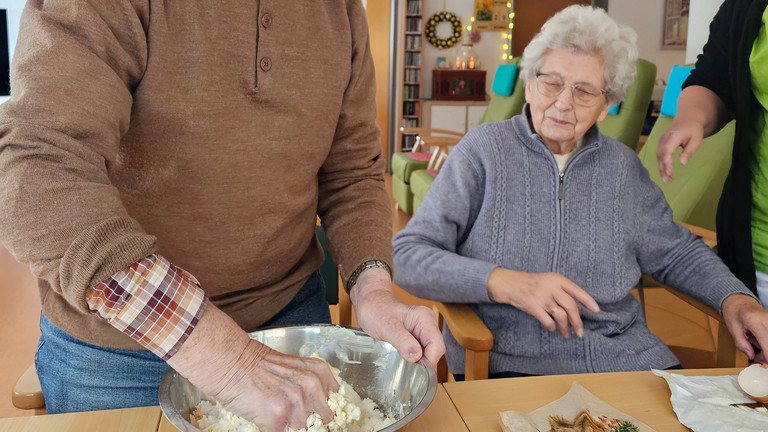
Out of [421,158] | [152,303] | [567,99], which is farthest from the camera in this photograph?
[421,158]

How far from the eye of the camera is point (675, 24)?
6598 mm

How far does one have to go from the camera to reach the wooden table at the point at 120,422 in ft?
2.69

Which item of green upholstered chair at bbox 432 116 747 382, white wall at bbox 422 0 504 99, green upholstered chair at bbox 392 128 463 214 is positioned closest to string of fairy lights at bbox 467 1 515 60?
white wall at bbox 422 0 504 99

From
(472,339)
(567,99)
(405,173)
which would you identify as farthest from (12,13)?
(472,339)

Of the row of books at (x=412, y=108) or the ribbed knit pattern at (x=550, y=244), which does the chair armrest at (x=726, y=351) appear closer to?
the ribbed knit pattern at (x=550, y=244)

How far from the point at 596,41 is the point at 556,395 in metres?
1.01

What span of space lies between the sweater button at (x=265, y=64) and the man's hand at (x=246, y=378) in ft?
1.23

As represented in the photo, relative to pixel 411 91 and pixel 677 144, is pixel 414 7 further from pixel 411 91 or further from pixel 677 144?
pixel 677 144

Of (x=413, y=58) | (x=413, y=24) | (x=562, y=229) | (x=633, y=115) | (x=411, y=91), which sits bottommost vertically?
(x=562, y=229)

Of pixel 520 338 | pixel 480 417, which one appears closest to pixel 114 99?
pixel 480 417

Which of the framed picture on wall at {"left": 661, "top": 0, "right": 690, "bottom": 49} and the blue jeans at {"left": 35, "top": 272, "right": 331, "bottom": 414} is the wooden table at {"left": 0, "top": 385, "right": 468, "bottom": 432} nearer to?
the blue jeans at {"left": 35, "top": 272, "right": 331, "bottom": 414}

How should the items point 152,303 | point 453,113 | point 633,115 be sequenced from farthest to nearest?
point 453,113 → point 633,115 → point 152,303

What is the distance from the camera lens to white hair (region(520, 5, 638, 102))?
162 centimetres

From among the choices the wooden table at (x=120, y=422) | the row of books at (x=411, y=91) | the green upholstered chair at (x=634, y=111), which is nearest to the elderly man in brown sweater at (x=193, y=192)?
the wooden table at (x=120, y=422)
